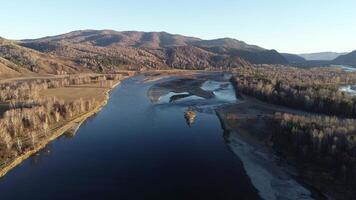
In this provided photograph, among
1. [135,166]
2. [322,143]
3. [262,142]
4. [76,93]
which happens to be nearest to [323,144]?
[322,143]

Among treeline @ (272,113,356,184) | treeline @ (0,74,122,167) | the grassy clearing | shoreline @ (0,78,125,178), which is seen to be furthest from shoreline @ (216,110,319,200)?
the grassy clearing

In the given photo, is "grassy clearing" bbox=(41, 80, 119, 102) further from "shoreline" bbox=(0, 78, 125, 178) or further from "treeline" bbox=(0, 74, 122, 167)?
"treeline" bbox=(0, 74, 122, 167)

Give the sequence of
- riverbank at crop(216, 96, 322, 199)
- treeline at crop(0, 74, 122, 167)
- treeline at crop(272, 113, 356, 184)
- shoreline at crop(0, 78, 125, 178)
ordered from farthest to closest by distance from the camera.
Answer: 1. treeline at crop(0, 74, 122, 167)
2. shoreline at crop(0, 78, 125, 178)
3. treeline at crop(272, 113, 356, 184)
4. riverbank at crop(216, 96, 322, 199)

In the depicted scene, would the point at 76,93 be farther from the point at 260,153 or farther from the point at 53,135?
the point at 260,153

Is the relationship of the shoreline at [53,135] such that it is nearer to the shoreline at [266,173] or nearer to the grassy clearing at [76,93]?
the grassy clearing at [76,93]

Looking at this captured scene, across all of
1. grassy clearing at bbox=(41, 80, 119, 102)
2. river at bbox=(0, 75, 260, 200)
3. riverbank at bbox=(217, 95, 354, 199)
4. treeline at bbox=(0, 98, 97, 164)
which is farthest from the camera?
grassy clearing at bbox=(41, 80, 119, 102)

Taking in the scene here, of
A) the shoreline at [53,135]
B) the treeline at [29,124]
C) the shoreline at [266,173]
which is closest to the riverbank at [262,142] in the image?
the shoreline at [266,173]
